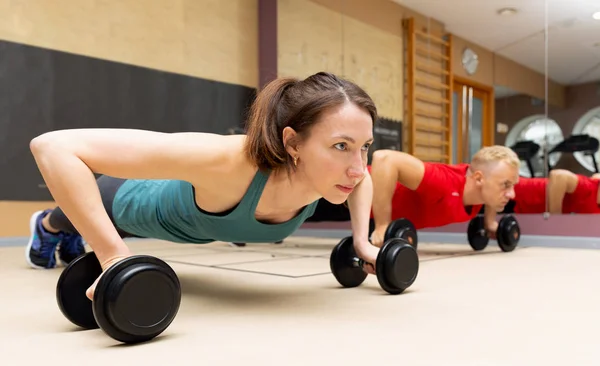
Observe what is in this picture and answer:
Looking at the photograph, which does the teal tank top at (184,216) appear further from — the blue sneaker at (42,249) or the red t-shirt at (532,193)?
the red t-shirt at (532,193)

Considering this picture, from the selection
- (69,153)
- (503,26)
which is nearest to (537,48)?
(503,26)

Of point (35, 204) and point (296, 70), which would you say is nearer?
point (35, 204)

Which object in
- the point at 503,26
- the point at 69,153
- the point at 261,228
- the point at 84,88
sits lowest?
the point at 261,228

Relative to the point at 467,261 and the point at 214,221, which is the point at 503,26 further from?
the point at 214,221

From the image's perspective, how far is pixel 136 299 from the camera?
0.92 meters

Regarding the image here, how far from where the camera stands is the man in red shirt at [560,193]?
2.88 meters

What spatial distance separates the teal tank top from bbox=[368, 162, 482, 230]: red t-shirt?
114cm

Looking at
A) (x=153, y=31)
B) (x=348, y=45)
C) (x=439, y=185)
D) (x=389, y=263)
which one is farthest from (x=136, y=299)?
(x=348, y=45)

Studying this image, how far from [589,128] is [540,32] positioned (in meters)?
0.66

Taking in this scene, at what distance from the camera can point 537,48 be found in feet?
9.98

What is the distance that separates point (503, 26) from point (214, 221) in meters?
2.56

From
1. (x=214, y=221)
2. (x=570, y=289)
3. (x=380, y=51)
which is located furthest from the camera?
(x=380, y=51)

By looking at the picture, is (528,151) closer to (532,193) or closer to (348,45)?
(532,193)

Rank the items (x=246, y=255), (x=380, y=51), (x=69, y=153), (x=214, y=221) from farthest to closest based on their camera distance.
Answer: (x=380, y=51) → (x=246, y=255) → (x=214, y=221) → (x=69, y=153)
